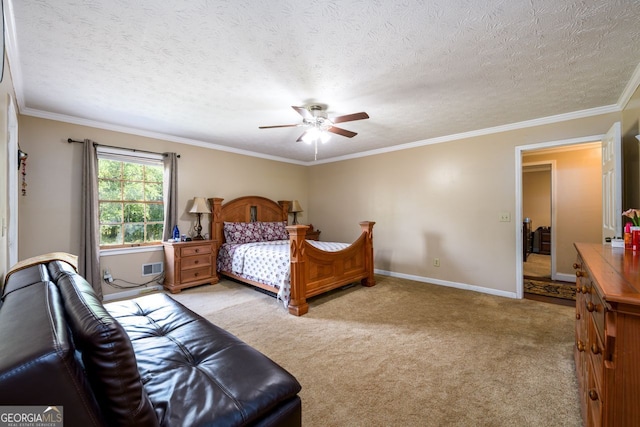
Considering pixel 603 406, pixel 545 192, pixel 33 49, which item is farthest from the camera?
pixel 545 192

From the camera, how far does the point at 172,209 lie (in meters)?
4.16

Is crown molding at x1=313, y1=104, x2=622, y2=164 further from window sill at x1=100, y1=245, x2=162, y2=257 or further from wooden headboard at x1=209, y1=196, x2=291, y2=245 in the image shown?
window sill at x1=100, y1=245, x2=162, y2=257

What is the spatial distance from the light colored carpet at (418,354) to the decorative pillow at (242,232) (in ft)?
3.78

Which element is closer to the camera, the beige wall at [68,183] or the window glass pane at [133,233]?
the beige wall at [68,183]

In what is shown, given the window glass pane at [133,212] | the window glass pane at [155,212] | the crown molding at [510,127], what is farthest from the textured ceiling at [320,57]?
the window glass pane at [155,212]

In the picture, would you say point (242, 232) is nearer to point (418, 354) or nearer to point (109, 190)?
point (109, 190)

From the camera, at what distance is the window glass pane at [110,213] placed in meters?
3.75

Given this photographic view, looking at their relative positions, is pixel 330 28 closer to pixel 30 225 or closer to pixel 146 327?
pixel 146 327

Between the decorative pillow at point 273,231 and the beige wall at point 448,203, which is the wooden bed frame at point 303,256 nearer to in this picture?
the decorative pillow at point 273,231

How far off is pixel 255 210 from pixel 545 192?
7.48 metres

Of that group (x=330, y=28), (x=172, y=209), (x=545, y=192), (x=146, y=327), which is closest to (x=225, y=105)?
(x=330, y=28)

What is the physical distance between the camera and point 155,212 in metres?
4.22

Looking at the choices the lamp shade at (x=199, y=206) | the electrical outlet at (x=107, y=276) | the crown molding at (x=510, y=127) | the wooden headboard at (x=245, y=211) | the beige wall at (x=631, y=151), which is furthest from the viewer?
the wooden headboard at (x=245, y=211)

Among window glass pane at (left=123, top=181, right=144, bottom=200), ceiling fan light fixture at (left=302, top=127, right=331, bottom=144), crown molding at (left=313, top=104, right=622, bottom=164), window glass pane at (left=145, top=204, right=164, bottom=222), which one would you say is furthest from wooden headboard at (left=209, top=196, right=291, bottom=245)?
ceiling fan light fixture at (left=302, top=127, right=331, bottom=144)
